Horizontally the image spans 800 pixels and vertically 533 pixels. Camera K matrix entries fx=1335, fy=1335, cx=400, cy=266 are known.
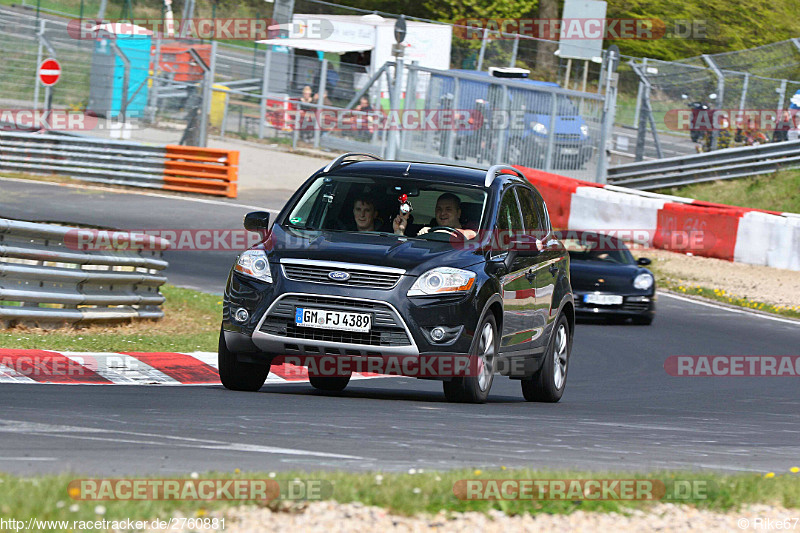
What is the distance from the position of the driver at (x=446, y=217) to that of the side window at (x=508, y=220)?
0.32 meters

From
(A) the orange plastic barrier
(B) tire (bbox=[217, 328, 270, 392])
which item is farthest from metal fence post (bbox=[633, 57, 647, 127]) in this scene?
(B) tire (bbox=[217, 328, 270, 392])

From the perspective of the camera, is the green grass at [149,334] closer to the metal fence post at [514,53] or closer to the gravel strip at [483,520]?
the gravel strip at [483,520]

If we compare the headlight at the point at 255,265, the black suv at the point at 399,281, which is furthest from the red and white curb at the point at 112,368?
the headlight at the point at 255,265

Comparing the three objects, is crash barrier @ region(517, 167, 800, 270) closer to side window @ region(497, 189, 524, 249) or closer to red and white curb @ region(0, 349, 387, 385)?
side window @ region(497, 189, 524, 249)

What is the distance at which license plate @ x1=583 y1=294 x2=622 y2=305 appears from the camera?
19078mm

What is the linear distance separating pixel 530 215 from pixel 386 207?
173cm

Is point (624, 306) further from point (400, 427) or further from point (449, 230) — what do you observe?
point (400, 427)

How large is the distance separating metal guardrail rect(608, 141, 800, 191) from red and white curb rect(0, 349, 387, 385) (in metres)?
21.6

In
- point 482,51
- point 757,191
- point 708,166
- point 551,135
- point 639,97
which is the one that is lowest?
point 757,191

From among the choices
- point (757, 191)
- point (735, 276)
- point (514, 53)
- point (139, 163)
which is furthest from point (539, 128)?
point (139, 163)

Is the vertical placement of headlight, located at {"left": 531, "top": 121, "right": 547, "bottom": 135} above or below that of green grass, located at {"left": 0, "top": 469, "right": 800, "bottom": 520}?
above

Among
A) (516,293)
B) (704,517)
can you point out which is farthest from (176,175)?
(704,517)

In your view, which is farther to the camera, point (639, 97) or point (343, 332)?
point (639, 97)

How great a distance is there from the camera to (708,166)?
31812mm
